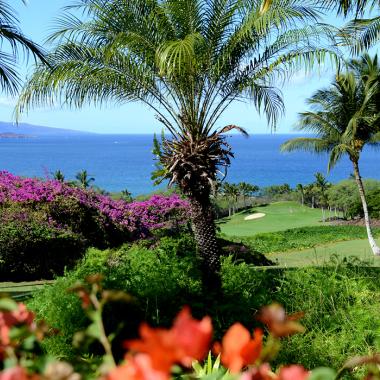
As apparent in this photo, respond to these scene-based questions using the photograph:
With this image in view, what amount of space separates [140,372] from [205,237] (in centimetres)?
807

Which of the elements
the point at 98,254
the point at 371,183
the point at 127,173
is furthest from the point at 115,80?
the point at 127,173

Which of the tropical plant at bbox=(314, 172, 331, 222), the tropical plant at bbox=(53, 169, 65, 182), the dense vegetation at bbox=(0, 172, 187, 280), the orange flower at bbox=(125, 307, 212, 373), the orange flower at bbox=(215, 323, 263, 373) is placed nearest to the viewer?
the orange flower at bbox=(125, 307, 212, 373)

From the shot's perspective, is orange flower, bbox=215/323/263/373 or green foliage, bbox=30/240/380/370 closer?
orange flower, bbox=215/323/263/373

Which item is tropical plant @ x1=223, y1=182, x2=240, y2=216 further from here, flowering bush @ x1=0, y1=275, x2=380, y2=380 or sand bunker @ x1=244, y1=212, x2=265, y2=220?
flowering bush @ x1=0, y1=275, x2=380, y2=380

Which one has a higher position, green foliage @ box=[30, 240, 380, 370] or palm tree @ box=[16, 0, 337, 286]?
palm tree @ box=[16, 0, 337, 286]

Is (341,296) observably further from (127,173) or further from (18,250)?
(127,173)

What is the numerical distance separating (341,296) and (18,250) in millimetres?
7604

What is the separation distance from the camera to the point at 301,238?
1208 inches

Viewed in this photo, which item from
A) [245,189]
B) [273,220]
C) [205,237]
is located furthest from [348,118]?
[245,189]

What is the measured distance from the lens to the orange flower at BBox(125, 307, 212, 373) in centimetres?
71

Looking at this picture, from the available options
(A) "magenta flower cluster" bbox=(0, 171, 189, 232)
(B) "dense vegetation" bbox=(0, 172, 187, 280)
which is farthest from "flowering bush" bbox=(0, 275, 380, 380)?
(A) "magenta flower cluster" bbox=(0, 171, 189, 232)

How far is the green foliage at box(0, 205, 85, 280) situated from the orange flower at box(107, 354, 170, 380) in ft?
36.6

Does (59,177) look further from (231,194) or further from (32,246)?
(231,194)

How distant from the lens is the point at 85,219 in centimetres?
1430
